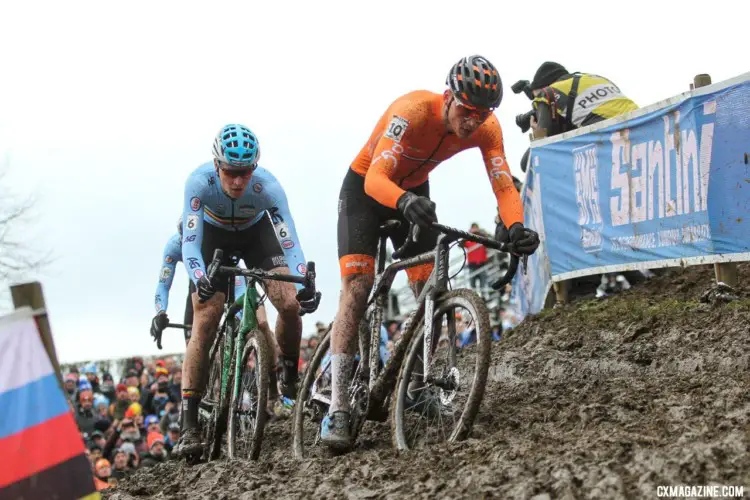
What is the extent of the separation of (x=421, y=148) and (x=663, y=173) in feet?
9.89

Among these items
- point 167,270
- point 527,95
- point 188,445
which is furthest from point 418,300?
point 527,95

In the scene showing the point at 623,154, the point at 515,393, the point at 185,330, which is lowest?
the point at 515,393

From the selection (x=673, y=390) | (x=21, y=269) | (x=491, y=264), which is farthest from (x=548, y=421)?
(x=21, y=269)

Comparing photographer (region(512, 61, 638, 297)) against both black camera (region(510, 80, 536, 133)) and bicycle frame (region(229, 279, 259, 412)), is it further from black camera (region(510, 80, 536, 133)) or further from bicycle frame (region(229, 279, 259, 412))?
bicycle frame (region(229, 279, 259, 412))

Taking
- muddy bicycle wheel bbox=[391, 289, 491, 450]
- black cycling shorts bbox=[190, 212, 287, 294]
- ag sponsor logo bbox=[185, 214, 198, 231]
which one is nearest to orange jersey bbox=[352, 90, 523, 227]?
muddy bicycle wheel bbox=[391, 289, 491, 450]

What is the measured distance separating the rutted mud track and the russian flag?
1423mm

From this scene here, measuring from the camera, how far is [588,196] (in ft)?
32.7

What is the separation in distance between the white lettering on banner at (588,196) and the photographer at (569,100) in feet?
1.80

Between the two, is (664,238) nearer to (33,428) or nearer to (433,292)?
(433,292)

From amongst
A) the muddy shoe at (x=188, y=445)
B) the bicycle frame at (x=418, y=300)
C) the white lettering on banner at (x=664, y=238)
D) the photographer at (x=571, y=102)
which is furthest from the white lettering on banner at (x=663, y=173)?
the muddy shoe at (x=188, y=445)

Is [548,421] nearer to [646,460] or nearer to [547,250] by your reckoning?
[646,460]

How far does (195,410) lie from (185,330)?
88.3 inches

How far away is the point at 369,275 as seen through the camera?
7000 millimetres

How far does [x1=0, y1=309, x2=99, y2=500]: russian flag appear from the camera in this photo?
437 centimetres
